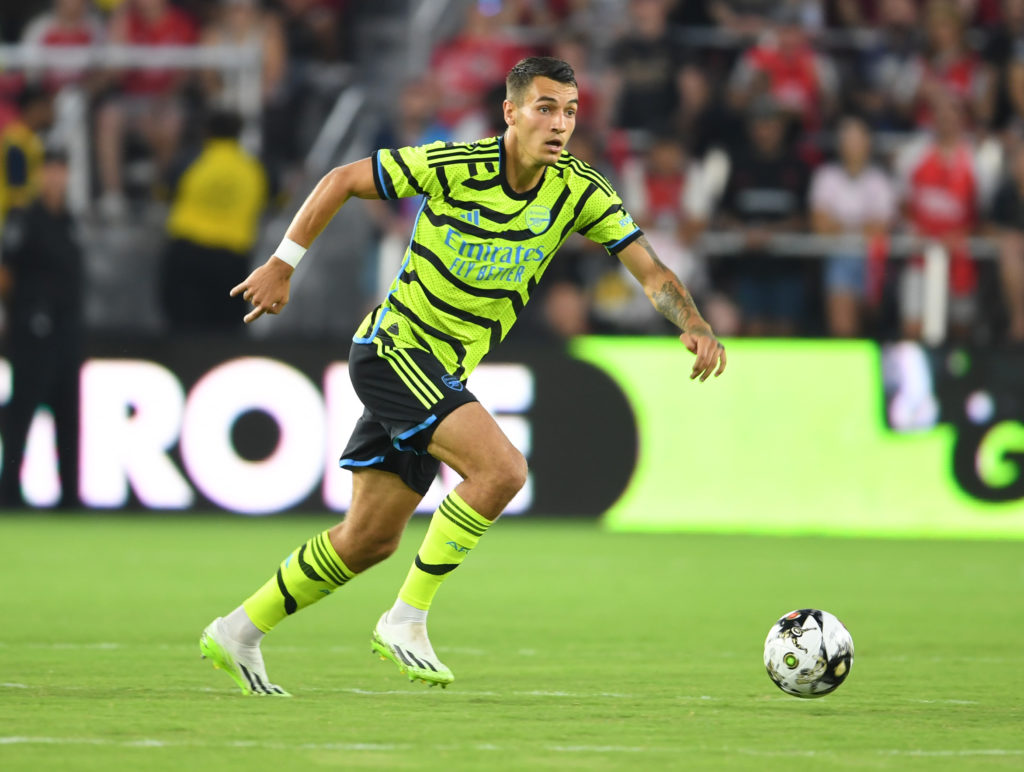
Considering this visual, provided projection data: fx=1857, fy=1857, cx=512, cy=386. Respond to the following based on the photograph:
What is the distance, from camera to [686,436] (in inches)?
548

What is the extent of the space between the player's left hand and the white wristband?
1372 mm

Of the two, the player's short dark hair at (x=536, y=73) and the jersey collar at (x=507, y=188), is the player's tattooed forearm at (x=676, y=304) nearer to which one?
the jersey collar at (x=507, y=188)

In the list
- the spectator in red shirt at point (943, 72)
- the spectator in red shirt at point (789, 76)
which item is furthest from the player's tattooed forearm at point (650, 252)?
the spectator in red shirt at point (943, 72)

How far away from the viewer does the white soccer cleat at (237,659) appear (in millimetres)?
6523

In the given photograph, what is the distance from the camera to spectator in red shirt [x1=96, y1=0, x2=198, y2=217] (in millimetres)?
15656

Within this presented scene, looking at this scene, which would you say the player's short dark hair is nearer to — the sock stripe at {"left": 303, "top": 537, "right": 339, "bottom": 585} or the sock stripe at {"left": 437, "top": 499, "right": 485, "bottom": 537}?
the sock stripe at {"left": 437, "top": 499, "right": 485, "bottom": 537}

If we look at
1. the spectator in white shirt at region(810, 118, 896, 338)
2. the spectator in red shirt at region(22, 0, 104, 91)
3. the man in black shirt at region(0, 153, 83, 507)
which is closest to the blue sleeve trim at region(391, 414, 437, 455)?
the man in black shirt at region(0, 153, 83, 507)

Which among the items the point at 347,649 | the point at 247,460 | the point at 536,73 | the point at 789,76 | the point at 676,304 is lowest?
the point at 247,460

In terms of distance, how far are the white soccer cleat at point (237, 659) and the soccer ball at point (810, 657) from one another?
1.74 m

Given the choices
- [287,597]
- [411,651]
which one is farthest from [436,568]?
[287,597]

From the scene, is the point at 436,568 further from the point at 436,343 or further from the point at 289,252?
the point at 289,252

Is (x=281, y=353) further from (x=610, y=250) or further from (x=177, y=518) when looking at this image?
(x=610, y=250)

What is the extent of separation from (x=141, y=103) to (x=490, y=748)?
38.0 ft

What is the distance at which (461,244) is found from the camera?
6.71 m
